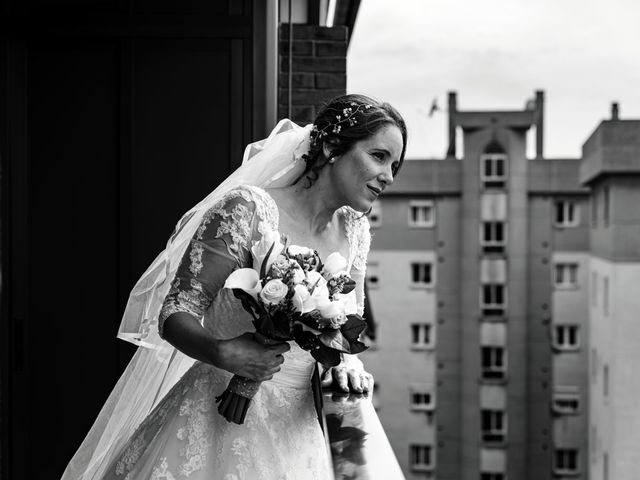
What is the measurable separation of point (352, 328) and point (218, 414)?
39cm

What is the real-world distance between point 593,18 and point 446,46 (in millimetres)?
8464

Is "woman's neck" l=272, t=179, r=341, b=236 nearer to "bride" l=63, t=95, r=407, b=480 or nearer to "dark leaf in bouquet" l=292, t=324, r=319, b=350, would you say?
"bride" l=63, t=95, r=407, b=480

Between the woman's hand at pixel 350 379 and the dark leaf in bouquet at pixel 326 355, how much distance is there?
0.58m

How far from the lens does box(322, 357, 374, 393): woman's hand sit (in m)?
2.22

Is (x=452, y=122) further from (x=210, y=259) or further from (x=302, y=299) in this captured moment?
(x=302, y=299)

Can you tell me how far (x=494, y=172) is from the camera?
96.7 feet

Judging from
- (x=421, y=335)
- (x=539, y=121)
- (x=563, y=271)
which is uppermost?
(x=539, y=121)

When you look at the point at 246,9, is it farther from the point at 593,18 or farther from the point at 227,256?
the point at 593,18

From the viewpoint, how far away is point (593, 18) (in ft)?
151

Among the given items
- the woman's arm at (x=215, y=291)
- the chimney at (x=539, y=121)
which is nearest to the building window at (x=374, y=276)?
the chimney at (x=539, y=121)

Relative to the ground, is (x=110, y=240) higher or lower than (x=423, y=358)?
higher

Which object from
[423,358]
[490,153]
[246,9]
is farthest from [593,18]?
[246,9]

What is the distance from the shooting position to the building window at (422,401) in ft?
100

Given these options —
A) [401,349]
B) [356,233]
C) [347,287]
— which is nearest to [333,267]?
[347,287]
